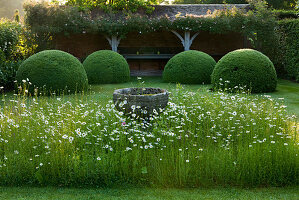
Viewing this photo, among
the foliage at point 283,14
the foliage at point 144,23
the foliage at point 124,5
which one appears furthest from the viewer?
the foliage at point 124,5

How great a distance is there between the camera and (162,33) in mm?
19281

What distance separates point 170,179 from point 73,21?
12955mm

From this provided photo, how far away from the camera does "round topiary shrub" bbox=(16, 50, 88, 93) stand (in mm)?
9641

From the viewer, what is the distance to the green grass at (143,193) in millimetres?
3436

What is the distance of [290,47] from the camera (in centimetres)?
1414

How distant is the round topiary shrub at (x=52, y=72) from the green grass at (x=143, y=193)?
6.17 m

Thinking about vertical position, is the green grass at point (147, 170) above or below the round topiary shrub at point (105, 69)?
below

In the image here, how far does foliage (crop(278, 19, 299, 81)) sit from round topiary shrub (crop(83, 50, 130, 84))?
745 centimetres

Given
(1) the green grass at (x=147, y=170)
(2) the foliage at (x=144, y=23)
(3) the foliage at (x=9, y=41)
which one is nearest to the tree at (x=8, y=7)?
(2) the foliage at (x=144, y=23)

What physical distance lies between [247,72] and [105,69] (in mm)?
5660

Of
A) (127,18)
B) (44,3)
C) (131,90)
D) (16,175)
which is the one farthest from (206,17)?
(16,175)

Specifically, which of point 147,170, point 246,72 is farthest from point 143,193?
point 246,72

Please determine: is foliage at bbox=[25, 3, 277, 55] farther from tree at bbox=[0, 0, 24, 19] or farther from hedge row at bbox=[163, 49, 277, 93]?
tree at bbox=[0, 0, 24, 19]

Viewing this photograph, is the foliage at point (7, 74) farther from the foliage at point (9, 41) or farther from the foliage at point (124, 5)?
the foliage at point (124, 5)
